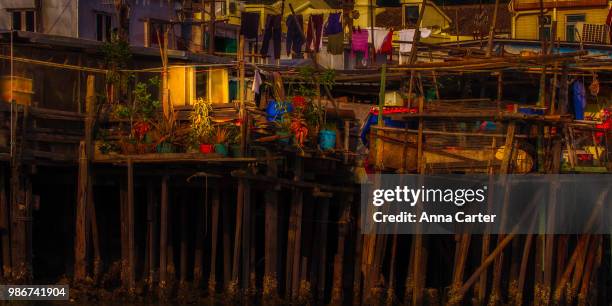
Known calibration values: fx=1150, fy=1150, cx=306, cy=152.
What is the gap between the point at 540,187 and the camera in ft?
82.1

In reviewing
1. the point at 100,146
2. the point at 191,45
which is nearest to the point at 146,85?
the point at 100,146

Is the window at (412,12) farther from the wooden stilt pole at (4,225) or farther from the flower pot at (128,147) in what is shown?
the wooden stilt pole at (4,225)

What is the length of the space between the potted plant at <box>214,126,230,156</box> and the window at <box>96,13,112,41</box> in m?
13.2

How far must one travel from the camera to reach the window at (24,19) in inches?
1425

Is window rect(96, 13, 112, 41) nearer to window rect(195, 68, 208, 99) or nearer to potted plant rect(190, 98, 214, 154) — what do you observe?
window rect(195, 68, 208, 99)

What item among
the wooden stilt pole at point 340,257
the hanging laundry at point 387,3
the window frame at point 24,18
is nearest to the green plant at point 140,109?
the wooden stilt pole at point 340,257

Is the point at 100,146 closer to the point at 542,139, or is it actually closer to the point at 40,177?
the point at 40,177

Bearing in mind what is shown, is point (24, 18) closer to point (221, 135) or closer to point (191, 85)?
point (191, 85)

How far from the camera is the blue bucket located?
26.2m

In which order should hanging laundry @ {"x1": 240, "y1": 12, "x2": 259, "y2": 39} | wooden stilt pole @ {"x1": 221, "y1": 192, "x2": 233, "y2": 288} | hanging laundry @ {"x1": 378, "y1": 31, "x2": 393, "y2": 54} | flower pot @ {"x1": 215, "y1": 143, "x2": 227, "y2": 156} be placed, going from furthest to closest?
hanging laundry @ {"x1": 378, "y1": 31, "x2": 393, "y2": 54} → hanging laundry @ {"x1": 240, "y1": 12, "x2": 259, "y2": 39} → wooden stilt pole @ {"x1": 221, "y1": 192, "x2": 233, "y2": 288} → flower pot @ {"x1": 215, "y1": 143, "x2": 227, "y2": 156}

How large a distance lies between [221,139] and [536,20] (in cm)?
2145

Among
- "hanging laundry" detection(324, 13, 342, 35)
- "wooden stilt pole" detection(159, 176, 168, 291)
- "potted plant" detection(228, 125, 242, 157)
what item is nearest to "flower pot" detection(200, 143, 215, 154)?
"potted plant" detection(228, 125, 242, 157)

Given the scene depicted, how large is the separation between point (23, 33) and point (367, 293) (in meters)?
9.71

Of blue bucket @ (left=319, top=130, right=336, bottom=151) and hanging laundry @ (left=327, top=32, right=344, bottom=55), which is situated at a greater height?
hanging laundry @ (left=327, top=32, right=344, bottom=55)
